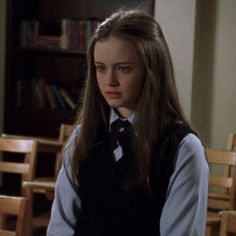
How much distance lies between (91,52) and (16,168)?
2.48 metres

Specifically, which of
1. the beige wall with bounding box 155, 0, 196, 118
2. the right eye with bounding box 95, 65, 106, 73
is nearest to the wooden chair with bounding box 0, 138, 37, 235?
the beige wall with bounding box 155, 0, 196, 118

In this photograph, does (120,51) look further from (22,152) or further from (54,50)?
(54,50)

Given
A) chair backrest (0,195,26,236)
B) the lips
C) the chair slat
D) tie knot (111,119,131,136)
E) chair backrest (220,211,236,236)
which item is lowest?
the chair slat

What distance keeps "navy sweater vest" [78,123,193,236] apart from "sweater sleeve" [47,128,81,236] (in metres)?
0.03

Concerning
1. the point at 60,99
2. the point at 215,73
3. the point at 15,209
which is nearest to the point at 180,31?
the point at 215,73

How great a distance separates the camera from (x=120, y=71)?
1.19 metres

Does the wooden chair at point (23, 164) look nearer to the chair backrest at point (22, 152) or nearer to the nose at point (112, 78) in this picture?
the chair backrest at point (22, 152)

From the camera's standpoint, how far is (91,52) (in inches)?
49.8

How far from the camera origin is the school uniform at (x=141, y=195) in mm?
1166

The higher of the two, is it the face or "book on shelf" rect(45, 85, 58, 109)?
the face

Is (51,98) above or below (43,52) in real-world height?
below

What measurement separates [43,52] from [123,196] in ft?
14.0

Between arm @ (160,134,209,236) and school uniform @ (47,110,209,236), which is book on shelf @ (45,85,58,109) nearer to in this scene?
school uniform @ (47,110,209,236)

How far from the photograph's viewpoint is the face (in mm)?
1187
